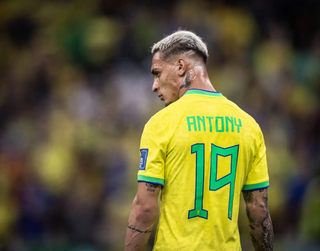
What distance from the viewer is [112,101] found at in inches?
141

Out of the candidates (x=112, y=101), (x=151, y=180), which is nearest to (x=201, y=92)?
(x=151, y=180)

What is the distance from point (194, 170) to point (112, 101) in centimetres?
230

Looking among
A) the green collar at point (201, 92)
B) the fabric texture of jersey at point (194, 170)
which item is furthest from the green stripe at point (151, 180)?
the green collar at point (201, 92)

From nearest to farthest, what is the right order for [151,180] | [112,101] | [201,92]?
[151,180] < [201,92] < [112,101]

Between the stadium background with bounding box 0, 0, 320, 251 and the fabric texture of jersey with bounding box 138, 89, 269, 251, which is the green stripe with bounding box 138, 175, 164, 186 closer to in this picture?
the fabric texture of jersey with bounding box 138, 89, 269, 251

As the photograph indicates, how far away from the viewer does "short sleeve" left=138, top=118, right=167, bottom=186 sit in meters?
1.37

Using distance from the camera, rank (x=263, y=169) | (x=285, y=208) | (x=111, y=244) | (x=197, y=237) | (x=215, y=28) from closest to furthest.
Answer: (x=197, y=237), (x=263, y=169), (x=111, y=244), (x=285, y=208), (x=215, y=28)

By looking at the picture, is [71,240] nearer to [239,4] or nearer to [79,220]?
[79,220]

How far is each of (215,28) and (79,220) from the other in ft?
6.98

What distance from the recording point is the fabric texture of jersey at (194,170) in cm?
137

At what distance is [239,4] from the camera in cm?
378

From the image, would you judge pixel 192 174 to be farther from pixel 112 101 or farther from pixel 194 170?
pixel 112 101

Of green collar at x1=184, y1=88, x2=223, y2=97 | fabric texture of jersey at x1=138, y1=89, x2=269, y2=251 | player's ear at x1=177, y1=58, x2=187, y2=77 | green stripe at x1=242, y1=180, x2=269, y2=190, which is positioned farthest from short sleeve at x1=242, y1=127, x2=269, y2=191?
player's ear at x1=177, y1=58, x2=187, y2=77

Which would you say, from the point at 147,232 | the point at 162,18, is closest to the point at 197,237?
the point at 147,232
